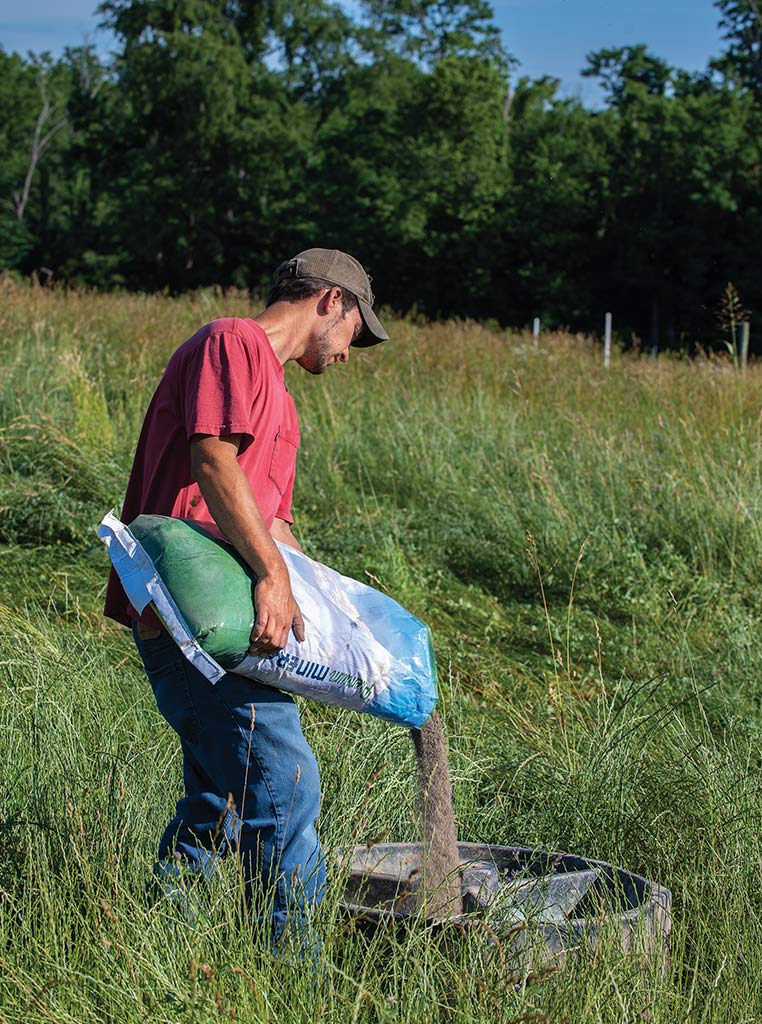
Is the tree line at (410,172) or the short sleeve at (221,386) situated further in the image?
the tree line at (410,172)

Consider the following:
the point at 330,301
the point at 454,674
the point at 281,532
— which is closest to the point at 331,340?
the point at 330,301

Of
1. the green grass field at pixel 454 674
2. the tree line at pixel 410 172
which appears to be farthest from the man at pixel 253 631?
the tree line at pixel 410 172

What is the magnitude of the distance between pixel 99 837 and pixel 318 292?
1458 mm

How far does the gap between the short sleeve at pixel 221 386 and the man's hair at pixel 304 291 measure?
318 millimetres

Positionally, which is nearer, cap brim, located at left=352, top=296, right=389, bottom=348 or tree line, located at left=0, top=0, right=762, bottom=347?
cap brim, located at left=352, top=296, right=389, bottom=348

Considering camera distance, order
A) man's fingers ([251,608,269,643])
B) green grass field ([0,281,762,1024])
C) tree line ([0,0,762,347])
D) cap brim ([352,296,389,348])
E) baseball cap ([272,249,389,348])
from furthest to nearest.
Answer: tree line ([0,0,762,347]), cap brim ([352,296,389,348]), baseball cap ([272,249,389,348]), man's fingers ([251,608,269,643]), green grass field ([0,281,762,1024])

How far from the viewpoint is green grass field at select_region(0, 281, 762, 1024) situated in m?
2.20

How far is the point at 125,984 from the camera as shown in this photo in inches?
80.4

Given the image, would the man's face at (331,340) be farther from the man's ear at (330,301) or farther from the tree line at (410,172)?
the tree line at (410,172)

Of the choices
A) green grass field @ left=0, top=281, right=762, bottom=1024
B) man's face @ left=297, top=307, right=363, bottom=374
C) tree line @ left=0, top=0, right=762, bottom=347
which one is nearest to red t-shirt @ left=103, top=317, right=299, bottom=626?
man's face @ left=297, top=307, right=363, bottom=374

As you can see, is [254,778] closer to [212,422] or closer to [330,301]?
[212,422]

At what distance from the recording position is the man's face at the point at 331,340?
2.76 metres

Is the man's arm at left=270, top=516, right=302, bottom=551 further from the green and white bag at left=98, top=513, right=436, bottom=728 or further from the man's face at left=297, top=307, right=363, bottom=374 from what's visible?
the man's face at left=297, top=307, right=363, bottom=374

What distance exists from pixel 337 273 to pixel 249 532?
76 cm
